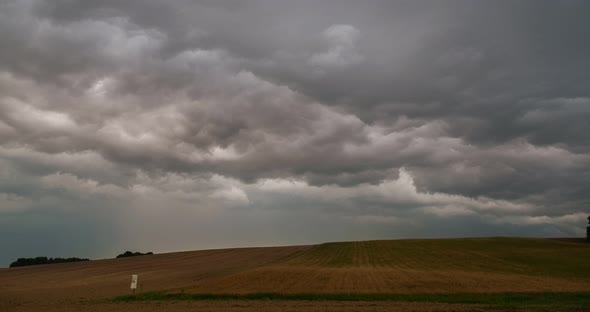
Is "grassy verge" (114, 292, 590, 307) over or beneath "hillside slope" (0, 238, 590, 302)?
beneath

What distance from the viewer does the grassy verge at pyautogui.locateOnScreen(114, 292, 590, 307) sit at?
3378cm

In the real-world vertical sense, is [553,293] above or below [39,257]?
below

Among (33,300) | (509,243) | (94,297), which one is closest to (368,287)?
(94,297)

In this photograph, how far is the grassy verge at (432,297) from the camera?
111 feet

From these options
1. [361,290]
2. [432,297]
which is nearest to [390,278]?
[361,290]

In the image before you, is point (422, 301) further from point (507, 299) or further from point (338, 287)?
point (338, 287)

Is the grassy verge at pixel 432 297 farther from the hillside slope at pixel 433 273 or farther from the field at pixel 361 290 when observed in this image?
the hillside slope at pixel 433 273

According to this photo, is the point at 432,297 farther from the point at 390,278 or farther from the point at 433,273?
the point at 433,273

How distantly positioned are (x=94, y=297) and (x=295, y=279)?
65.9 feet

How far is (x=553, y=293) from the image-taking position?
3831 cm

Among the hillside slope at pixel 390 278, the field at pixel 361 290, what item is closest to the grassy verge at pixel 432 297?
the field at pixel 361 290

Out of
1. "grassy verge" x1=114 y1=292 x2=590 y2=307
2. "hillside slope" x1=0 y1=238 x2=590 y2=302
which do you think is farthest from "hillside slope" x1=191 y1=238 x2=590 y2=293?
"grassy verge" x1=114 y1=292 x2=590 y2=307

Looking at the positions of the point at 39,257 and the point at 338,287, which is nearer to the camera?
the point at 338,287

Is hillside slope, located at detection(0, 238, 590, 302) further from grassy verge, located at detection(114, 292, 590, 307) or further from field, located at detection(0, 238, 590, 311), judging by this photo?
grassy verge, located at detection(114, 292, 590, 307)
